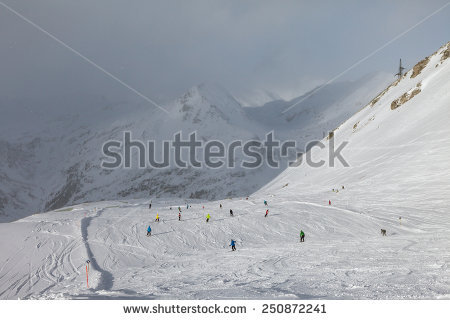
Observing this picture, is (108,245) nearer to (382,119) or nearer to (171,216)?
(171,216)

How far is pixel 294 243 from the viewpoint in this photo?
93.2ft

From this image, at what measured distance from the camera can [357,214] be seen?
36.7 m

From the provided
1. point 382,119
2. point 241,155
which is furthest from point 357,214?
point 241,155

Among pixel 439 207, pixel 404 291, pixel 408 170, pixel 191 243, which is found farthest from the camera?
pixel 408 170

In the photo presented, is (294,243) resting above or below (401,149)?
below

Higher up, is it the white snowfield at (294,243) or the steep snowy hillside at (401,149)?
the steep snowy hillside at (401,149)

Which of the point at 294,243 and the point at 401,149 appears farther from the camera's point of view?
the point at 401,149

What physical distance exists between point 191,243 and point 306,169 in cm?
5060

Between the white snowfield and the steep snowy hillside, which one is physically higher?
the steep snowy hillside

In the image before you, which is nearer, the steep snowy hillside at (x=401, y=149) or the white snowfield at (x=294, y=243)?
the white snowfield at (x=294, y=243)

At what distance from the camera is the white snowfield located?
1405 cm

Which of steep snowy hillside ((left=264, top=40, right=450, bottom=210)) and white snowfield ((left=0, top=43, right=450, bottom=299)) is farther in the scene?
steep snowy hillside ((left=264, top=40, right=450, bottom=210))

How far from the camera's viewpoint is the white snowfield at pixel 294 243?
14.0 meters

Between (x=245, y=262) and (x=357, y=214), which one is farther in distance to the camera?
(x=357, y=214)
